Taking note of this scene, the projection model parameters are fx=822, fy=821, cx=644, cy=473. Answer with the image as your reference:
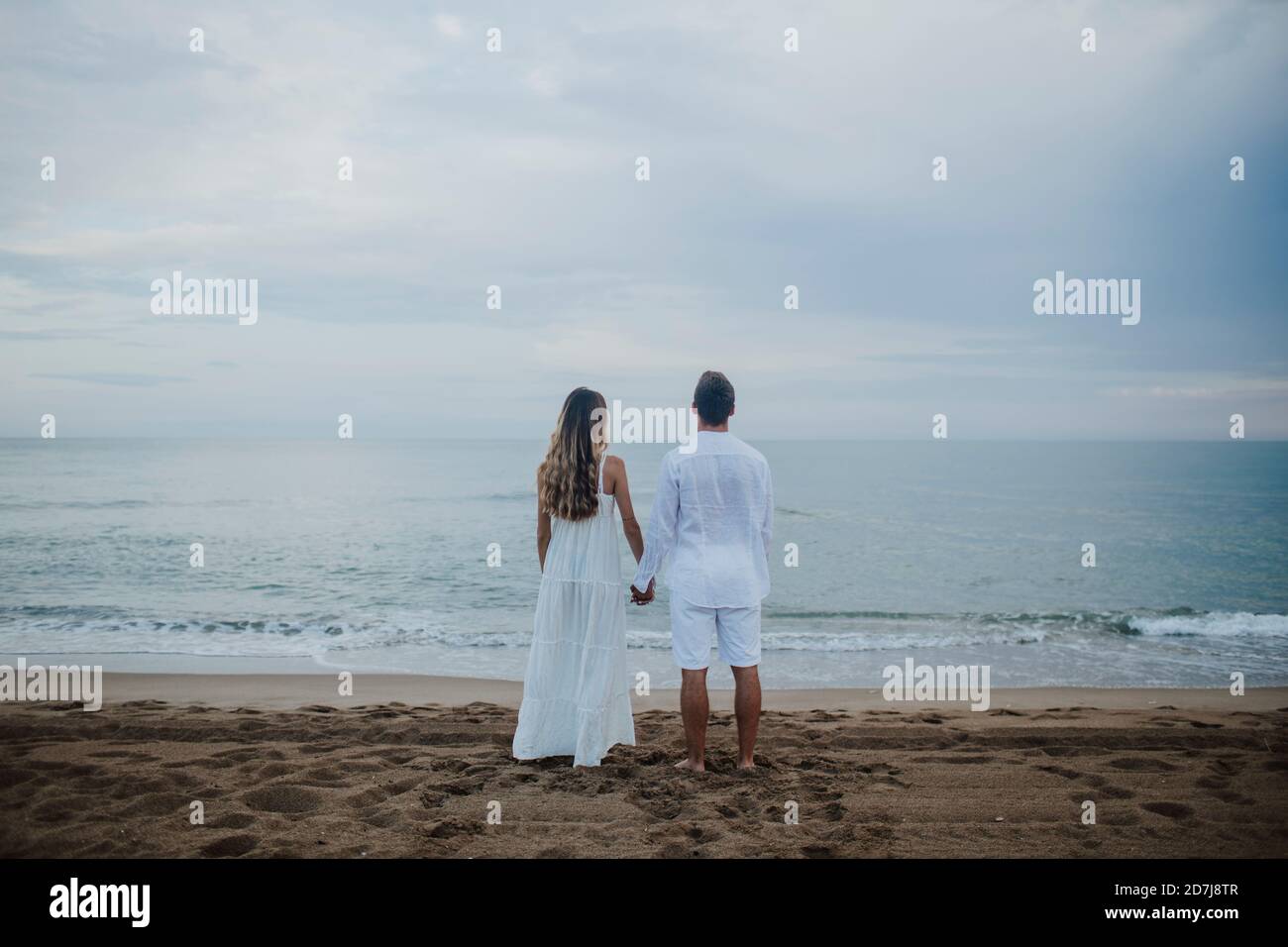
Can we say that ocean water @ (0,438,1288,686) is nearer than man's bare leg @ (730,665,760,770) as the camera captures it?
No

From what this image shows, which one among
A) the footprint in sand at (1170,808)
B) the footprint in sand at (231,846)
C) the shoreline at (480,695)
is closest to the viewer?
the footprint in sand at (231,846)

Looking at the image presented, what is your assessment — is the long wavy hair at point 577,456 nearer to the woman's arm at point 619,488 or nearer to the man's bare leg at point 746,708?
the woman's arm at point 619,488

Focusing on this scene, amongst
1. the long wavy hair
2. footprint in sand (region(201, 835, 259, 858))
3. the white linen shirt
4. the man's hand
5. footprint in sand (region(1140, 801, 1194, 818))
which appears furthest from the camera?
the man's hand

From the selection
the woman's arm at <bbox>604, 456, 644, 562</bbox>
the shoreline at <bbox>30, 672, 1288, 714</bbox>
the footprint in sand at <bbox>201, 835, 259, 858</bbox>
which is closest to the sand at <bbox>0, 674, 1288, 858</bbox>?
the footprint in sand at <bbox>201, 835, 259, 858</bbox>

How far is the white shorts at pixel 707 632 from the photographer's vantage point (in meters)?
4.43

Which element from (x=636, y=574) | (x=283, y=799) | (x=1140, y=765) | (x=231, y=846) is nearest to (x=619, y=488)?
(x=636, y=574)

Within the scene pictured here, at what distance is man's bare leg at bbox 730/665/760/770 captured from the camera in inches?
179

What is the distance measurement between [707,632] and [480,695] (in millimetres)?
3732

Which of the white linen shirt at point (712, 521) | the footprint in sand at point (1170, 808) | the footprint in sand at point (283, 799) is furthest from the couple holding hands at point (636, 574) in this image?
the footprint in sand at point (1170, 808)

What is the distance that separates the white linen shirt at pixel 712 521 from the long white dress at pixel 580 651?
0.33 meters

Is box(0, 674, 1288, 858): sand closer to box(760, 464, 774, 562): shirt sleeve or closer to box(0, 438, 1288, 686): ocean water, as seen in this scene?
box(760, 464, 774, 562): shirt sleeve

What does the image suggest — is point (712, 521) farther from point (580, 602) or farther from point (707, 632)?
point (580, 602)

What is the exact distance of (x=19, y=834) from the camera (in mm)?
3605
